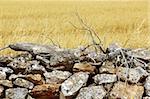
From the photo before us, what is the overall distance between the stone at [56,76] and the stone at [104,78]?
1.21 ft

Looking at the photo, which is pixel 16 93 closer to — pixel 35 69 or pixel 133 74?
pixel 35 69

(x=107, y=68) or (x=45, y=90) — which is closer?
(x=45, y=90)

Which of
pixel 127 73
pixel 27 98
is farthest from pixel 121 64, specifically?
pixel 27 98

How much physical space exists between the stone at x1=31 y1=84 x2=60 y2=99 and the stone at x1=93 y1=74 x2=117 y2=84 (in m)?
0.47

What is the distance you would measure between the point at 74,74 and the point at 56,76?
0.72 ft

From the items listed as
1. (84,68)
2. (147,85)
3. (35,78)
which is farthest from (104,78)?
(35,78)

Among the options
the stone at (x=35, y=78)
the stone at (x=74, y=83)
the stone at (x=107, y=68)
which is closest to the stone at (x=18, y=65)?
the stone at (x=35, y=78)

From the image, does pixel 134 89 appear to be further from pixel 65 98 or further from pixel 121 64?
pixel 65 98

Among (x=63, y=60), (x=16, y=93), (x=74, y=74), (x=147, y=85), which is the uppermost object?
(x=63, y=60)

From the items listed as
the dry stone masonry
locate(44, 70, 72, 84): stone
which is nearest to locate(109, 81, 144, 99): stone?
the dry stone masonry

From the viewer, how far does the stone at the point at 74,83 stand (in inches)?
227

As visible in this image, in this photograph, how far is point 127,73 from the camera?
5840 millimetres

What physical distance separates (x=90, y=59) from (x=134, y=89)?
724mm

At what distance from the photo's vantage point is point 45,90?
5.82 m
